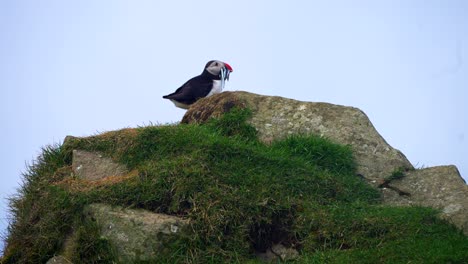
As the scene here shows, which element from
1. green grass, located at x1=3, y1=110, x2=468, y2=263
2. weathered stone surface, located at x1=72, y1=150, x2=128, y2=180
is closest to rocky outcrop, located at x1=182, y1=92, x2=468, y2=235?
green grass, located at x1=3, y1=110, x2=468, y2=263

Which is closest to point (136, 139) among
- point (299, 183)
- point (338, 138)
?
point (299, 183)

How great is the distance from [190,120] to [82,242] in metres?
4.27

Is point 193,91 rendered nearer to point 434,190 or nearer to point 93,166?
point 93,166

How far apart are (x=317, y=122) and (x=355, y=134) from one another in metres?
0.66

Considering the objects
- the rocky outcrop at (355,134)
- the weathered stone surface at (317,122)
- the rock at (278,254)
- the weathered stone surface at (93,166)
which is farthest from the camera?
the weathered stone surface at (317,122)

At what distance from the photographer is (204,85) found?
12.3 meters

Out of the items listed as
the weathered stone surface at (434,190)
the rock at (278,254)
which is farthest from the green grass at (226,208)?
the weathered stone surface at (434,190)

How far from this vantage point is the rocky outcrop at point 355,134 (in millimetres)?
9375

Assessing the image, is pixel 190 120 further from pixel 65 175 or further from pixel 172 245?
pixel 172 245

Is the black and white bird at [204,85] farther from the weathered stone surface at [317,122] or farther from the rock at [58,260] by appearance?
the rock at [58,260]

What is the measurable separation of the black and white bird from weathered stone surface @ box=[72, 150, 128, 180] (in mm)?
3503

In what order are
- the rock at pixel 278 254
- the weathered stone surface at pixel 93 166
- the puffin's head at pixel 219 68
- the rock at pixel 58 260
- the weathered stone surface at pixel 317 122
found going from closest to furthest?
the rock at pixel 58 260, the rock at pixel 278 254, the weathered stone surface at pixel 93 166, the weathered stone surface at pixel 317 122, the puffin's head at pixel 219 68

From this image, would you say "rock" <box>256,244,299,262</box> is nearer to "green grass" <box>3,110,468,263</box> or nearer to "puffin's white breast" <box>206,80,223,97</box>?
"green grass" <box>3,110,468,263</box>

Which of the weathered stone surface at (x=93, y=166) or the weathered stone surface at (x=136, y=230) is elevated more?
the weathered stone surface at (x=93, y=166)
